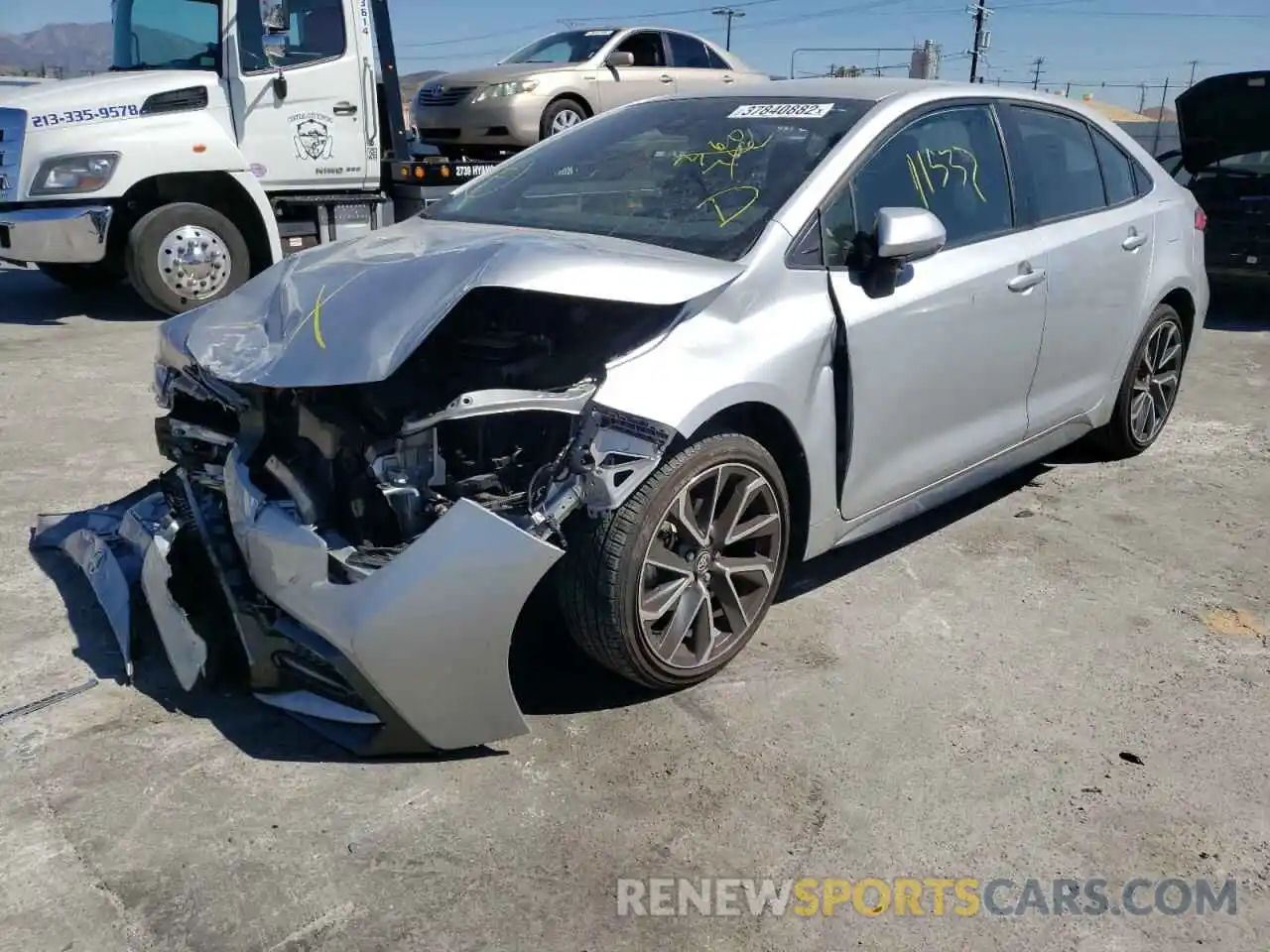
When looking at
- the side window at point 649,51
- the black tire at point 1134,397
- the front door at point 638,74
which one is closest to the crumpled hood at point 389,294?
the black tire at point 1134,397

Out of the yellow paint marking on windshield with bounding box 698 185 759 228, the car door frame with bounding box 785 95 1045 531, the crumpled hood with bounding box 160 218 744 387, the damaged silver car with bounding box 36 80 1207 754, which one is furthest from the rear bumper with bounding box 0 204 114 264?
the car door frame with bounding box 785 95 1045 531

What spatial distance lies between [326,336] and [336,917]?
1.43m

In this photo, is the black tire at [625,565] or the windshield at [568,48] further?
the windshield at [568,48]

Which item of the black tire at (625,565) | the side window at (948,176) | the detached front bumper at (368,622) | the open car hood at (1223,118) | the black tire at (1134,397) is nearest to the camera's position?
the detached front bumper at (368,622)

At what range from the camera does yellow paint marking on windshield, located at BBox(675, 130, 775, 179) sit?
11.9 ft

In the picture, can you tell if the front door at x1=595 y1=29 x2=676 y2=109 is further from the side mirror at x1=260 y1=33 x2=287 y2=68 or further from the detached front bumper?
the detached front bumper

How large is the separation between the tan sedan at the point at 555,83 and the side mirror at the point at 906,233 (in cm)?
855

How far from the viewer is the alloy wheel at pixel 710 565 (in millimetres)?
3004

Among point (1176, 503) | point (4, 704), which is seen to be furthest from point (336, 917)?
point (1176, 503)

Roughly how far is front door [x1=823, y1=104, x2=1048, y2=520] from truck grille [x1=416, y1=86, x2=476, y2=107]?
8.78 meters

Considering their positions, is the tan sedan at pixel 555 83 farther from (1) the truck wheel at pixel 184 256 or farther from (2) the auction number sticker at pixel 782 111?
(2) the auction number sticker at pixel 782 111

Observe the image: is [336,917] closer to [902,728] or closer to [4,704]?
[4,704]

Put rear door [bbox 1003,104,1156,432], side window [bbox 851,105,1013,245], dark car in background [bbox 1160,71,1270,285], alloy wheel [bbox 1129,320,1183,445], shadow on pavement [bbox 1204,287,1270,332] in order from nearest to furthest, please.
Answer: side window [bbox 851,105,1013,245], rear door [bbox 1003,104,1156,432], alloy wheel [bbox 1129,320,1183,445], dark car in background [bbox 1160,71,1270,285], shadow on pavement [bbox 1204,287,1270,332]

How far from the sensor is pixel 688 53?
44.0 ft
